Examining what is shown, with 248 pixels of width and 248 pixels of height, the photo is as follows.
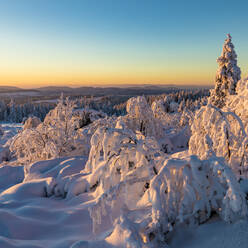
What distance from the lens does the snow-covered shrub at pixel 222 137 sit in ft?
12.3

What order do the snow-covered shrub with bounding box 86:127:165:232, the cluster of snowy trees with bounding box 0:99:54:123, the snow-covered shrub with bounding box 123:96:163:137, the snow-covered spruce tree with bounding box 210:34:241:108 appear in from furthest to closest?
the cluster of snowy trees with bounding box 0:99:54:123 < the snow-covered spruce tree with bounding box 210:34:241:108 < the snow-covered shrub with bounding box 123:96:163:137 < the snow-covered shrub with bounding box 86:127:165:232

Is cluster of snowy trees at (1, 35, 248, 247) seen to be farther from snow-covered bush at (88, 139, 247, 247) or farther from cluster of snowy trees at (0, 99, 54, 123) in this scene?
cluster of snowy trees at (0, 99, 54, 123)

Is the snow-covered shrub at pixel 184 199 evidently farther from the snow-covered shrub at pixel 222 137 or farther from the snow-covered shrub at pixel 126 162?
the snow-covered shrub at pixel 222 137

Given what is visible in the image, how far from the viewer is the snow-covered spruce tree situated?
18156 millimetres

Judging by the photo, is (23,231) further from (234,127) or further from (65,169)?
(234,127)

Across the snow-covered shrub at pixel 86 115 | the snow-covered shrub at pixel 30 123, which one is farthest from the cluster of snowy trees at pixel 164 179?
the snow-covered shrub at pixel 30 123

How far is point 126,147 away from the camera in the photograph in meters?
3.45

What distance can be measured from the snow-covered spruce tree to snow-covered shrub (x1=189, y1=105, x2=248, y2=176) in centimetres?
1556

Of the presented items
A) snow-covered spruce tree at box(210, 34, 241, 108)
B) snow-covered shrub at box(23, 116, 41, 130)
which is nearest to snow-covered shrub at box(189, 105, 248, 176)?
snow-covered spruce tree at box(210, 34, 241, 108)

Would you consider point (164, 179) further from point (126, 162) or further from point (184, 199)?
point (126, 162)

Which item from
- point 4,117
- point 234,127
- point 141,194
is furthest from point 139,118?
point 4,117

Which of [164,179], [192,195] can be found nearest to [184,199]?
[192,195]

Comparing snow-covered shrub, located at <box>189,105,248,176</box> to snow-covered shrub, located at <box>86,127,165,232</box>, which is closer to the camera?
snow-covered shrub, located at <box>86,127,165,232</box>

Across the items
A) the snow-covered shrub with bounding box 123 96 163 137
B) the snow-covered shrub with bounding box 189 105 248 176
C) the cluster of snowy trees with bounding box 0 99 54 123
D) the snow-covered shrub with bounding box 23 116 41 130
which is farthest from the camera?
the cluster of snowy trees with bounding box 0 99 54 123
